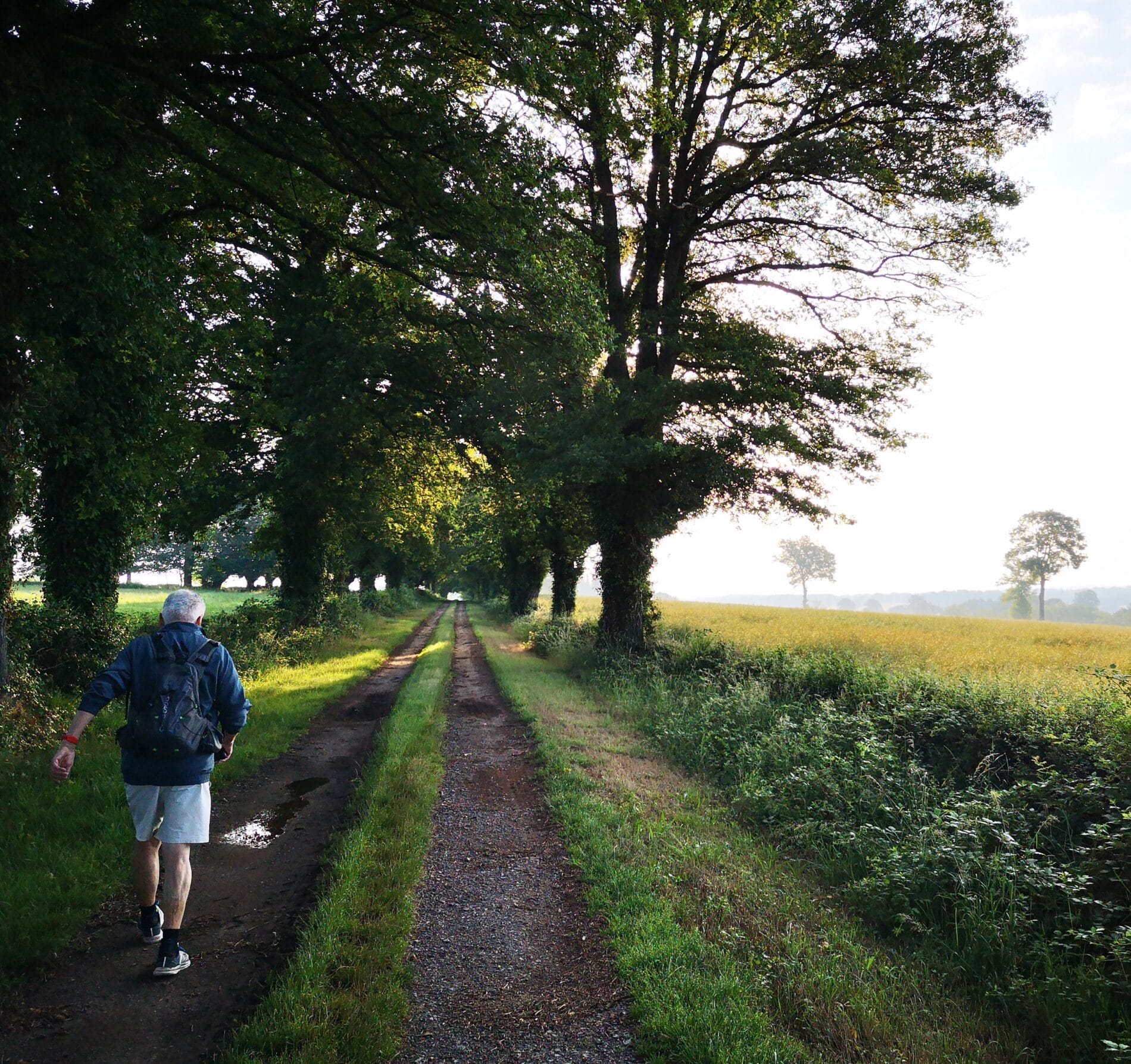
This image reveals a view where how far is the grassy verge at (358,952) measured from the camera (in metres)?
3.25

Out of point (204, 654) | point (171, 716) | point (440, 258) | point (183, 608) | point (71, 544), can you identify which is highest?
point (440, 258)

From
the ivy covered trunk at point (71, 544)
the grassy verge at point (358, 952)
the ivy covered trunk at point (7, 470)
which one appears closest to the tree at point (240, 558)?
the ivy covered trunk at point (71, 544)

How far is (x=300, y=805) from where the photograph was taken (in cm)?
703

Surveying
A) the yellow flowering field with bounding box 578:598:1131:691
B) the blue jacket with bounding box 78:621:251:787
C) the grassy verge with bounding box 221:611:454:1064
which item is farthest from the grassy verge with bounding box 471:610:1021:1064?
the yellow flowering field with bounding box 578:598:1131:691

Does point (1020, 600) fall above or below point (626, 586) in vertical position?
below

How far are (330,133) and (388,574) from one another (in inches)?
1760

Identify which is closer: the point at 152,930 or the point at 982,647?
the point at 152,930

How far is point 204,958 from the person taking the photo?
4.11 metres

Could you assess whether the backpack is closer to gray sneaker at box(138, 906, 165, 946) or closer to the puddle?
gray sneaker at box(138, 906, 165, 946)

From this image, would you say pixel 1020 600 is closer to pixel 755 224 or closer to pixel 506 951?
pixel 755 224

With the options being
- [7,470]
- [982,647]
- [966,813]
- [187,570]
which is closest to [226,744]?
[7,470]

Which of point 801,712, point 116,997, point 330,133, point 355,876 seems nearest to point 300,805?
point 355,876

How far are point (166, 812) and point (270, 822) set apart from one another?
266 centimetres

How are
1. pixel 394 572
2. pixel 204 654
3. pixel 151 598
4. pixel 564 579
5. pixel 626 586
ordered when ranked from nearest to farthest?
pixel 204 654 < pixel 626 586 < pixel 564 579 < pixel 394 572 < pixel 151 598
